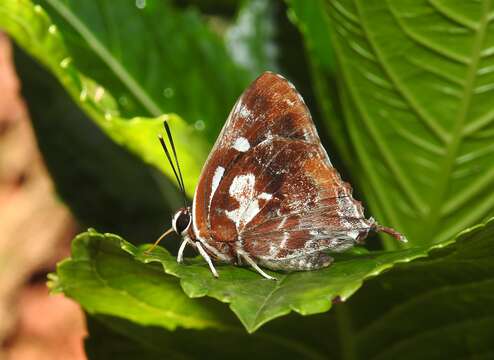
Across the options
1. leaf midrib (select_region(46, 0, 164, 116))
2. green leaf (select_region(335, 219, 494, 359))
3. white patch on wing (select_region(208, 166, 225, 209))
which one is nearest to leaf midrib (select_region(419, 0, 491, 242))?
green leaf (select_region(335, 219, 494, 359))

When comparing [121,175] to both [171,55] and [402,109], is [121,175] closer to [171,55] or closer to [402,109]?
[171,55]

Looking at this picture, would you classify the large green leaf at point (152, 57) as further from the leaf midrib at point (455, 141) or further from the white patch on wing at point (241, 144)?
the leaf midrib at point (455, 141)

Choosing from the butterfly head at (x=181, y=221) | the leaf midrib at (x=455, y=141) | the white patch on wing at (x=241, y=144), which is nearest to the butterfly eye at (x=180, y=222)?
the butterfly head at (x=181, y=221)

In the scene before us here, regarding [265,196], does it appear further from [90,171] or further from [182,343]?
[90,171]

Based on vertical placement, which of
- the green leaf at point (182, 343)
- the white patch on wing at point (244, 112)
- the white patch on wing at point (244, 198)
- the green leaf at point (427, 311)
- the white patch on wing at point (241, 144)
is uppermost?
the white patch on wing at point (244, 112)

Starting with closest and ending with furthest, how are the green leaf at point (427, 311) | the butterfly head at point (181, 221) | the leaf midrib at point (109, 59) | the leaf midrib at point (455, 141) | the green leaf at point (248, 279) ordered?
1. the green leaf at point (248, 279)
2. the green leaf at point (427, 311)
3. the leaf midrib at point (455, 141)
4. the butterfly head at point (181, 221)
5. the leaf midrib at point (109, 59)

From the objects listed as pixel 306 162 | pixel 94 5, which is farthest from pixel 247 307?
pixel 94 5

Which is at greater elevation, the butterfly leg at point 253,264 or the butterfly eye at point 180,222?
the butterfly eye at point 180,222

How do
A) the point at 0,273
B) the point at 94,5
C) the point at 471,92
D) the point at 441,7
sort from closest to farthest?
the point at 441,7, the point at 471,92, the point at 94,5, the point at 0,273

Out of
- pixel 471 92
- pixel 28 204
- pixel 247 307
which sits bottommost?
pixel 28 204
